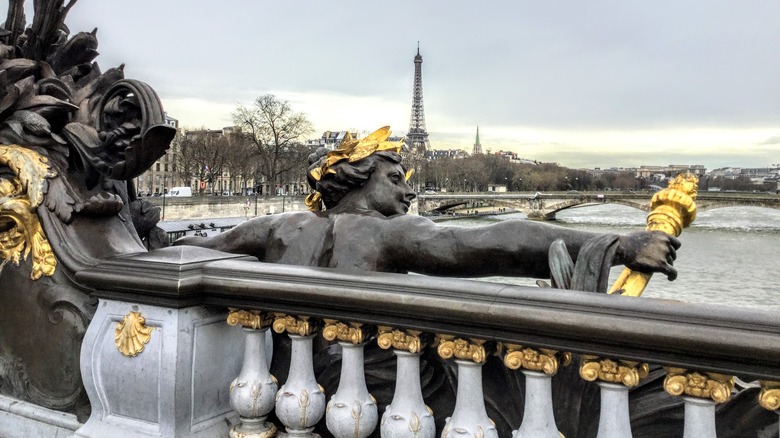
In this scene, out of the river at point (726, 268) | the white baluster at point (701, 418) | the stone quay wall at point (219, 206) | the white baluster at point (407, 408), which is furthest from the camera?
the stone quay wall at point (219, 206)

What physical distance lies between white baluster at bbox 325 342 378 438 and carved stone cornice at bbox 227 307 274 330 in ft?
0.95

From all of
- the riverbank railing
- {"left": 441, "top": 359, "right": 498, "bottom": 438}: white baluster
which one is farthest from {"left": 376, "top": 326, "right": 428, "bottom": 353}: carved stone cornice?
{"left": 441, "top": 359, "right": 498, "bottom": 438}: white baluster

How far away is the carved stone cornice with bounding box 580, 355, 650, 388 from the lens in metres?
1.53

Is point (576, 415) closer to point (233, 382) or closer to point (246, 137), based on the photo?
point (233, 382)

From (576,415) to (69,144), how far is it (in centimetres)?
218

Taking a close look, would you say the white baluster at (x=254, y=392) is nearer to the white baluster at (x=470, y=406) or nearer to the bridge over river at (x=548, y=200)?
the white baluster at (x=470, y=406)

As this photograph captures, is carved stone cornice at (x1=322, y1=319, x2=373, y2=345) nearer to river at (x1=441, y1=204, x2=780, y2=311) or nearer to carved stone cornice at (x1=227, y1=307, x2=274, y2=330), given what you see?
carved stone cornice at (x1=227, y1=307, x2=274, y2=330)

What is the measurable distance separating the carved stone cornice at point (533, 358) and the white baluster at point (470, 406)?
126 millimetres

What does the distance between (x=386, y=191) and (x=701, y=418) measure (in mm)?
1769

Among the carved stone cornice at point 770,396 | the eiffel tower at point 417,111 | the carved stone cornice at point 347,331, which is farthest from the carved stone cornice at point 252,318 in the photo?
the eiffel tower at point 417,111

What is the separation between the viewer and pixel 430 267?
8.30 feet

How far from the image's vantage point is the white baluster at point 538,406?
1.64 metres

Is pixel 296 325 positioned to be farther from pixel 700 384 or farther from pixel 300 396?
pixel 700 384

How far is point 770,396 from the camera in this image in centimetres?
133
